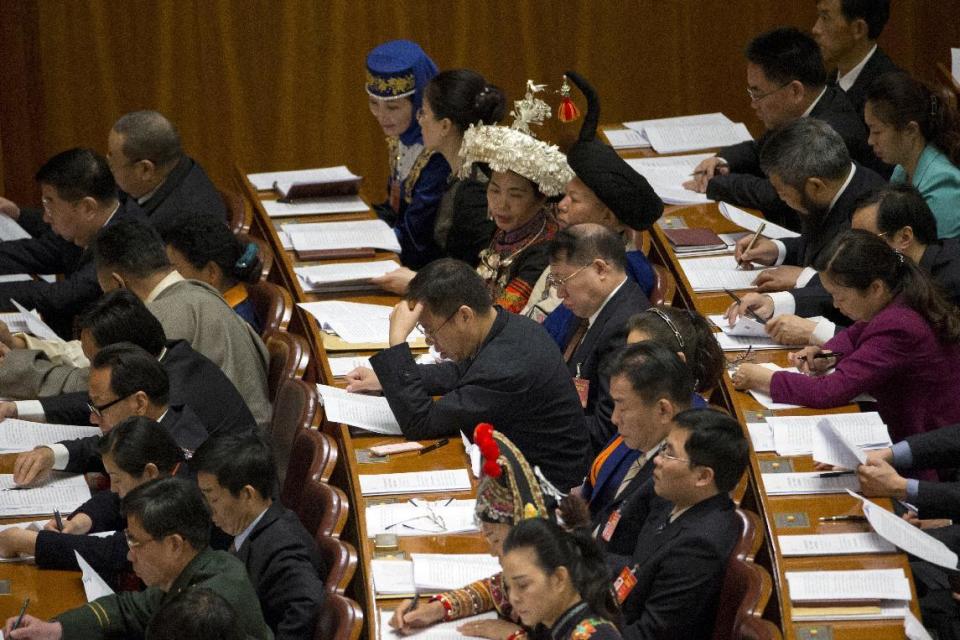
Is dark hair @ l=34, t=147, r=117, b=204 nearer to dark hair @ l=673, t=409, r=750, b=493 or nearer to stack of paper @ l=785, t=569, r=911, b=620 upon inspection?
dark hair @ l=673, t=409, r=750, b=493

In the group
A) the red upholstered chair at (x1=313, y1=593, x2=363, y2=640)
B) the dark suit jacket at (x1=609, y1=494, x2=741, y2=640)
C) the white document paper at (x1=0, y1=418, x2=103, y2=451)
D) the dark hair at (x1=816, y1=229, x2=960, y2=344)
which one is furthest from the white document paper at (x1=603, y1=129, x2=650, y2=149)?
the red upholstered chair at (x1=313, y1=593, x2=363, y2=640)

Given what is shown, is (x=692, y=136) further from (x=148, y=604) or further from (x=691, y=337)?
(x=148, y=604)

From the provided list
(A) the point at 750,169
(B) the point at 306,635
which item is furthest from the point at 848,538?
(A) the point at 750,169

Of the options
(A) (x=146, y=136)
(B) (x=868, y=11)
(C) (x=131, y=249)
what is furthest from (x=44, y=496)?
(B) (x=868, y=11)

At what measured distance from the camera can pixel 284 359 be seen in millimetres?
5195

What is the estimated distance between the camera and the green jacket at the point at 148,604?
3.69 meters

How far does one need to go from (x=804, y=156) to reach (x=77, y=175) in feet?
9.26

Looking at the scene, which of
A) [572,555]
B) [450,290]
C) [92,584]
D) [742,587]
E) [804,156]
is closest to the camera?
[572,555]

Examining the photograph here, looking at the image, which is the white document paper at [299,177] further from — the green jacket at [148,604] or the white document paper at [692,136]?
the green jacket at [148,604]

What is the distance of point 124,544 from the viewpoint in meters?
4.18

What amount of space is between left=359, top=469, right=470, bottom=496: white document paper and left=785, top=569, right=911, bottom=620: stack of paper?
3.23 feet

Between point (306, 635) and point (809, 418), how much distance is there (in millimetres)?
1654

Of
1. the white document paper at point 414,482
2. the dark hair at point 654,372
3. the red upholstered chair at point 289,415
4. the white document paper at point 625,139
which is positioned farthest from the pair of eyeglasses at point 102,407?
the white document paper at point 625,139

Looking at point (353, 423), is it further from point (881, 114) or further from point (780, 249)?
point (881, 114)
